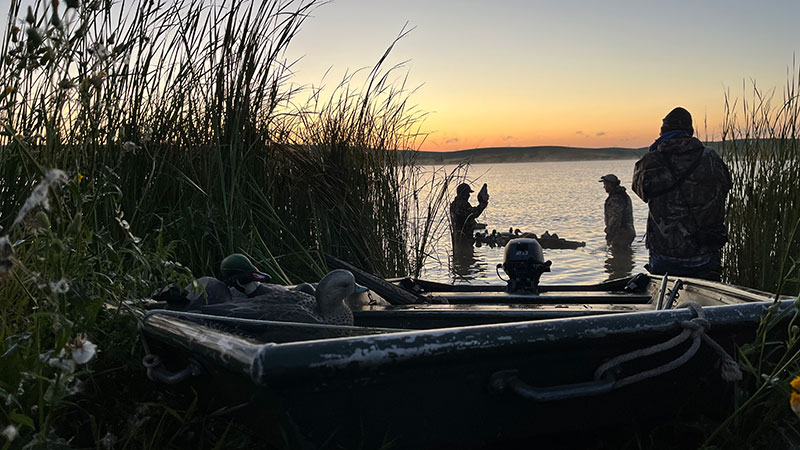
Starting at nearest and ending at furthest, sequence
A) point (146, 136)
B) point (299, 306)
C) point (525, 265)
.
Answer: point (299, 306) → point (146, 136) → point (525, 265)

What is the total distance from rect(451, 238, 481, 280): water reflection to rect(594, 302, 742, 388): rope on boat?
921 centimetres

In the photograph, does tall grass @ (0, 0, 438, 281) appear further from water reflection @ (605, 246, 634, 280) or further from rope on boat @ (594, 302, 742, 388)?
water reflection @ (605, 246, 634, 280)

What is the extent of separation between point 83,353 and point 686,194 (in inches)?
230

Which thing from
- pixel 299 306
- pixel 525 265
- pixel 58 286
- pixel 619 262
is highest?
pixel 58 286

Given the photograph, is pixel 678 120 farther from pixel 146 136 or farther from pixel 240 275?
pixel 146 136

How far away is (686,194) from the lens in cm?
658

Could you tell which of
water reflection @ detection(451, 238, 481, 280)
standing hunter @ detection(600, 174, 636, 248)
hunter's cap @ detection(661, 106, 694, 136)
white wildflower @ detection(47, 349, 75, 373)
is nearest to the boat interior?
white wildflower @ detection(47, 349, 75, 373)

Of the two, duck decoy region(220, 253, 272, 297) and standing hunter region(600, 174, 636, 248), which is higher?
duck decoy region(220, 253, 272, 297)

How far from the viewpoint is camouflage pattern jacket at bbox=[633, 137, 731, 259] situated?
6.52 meters

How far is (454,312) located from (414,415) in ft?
4.34

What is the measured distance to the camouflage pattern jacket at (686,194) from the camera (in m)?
6.52

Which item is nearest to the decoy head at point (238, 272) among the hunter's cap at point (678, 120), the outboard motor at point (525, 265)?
the outboard motor at point (525, 265)

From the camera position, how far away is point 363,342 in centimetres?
202

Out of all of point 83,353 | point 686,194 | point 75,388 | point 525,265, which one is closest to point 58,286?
point 83,353
